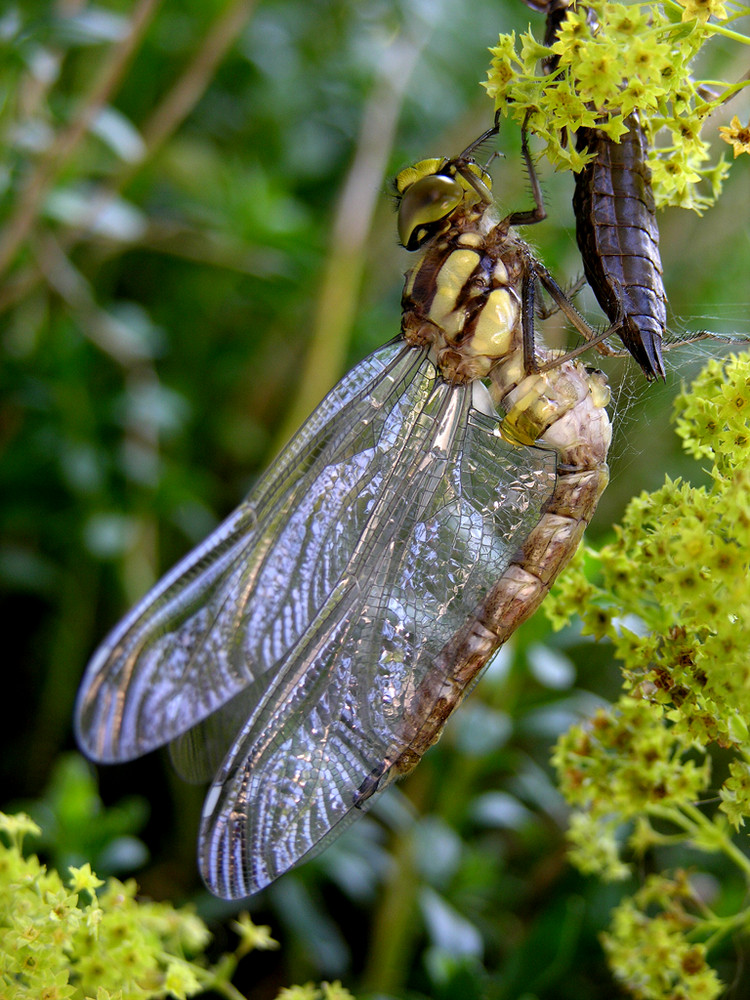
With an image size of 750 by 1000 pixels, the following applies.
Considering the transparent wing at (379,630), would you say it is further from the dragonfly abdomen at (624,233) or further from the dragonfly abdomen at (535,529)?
the dragonfly abdomen at (624,233)

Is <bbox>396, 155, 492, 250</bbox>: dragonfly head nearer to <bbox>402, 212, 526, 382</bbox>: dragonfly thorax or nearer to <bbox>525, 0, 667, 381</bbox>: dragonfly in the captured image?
<bbox>402, 212, 526, 382</bbox>: dragonfly thorax

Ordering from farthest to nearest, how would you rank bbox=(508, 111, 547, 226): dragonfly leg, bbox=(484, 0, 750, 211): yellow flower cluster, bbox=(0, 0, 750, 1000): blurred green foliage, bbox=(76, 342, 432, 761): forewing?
1. bbox=(0, 0, 750, 1000): blurred green foliage
2. bbox=(76, 342, 432, 761): forewing
3. bbox=(508, 111, 547, 226): dragonfly leg
4. bbox=(484, 0, 750, 211): yellow flower cluster

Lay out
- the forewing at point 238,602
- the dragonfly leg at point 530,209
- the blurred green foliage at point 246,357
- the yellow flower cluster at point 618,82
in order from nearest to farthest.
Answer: the yellow flower cluster at point 618,82 → the dragonfly leg at point 530,209 → the forewing at point 238,602 → the blurred green foliage at point 246,357

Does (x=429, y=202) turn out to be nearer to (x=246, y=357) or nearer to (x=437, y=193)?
(x=437, y=193)

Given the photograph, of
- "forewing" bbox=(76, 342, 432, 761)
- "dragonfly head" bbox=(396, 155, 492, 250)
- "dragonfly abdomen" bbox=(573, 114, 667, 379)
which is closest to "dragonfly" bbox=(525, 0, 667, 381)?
"dragonfly abdomen" bbox=(573, 114, 667, 379)

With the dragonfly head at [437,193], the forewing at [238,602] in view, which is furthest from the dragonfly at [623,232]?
the forewing at [238,602]

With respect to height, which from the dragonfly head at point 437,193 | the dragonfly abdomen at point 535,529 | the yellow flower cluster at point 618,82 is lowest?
the dragonfly abdomen at point 535,529
